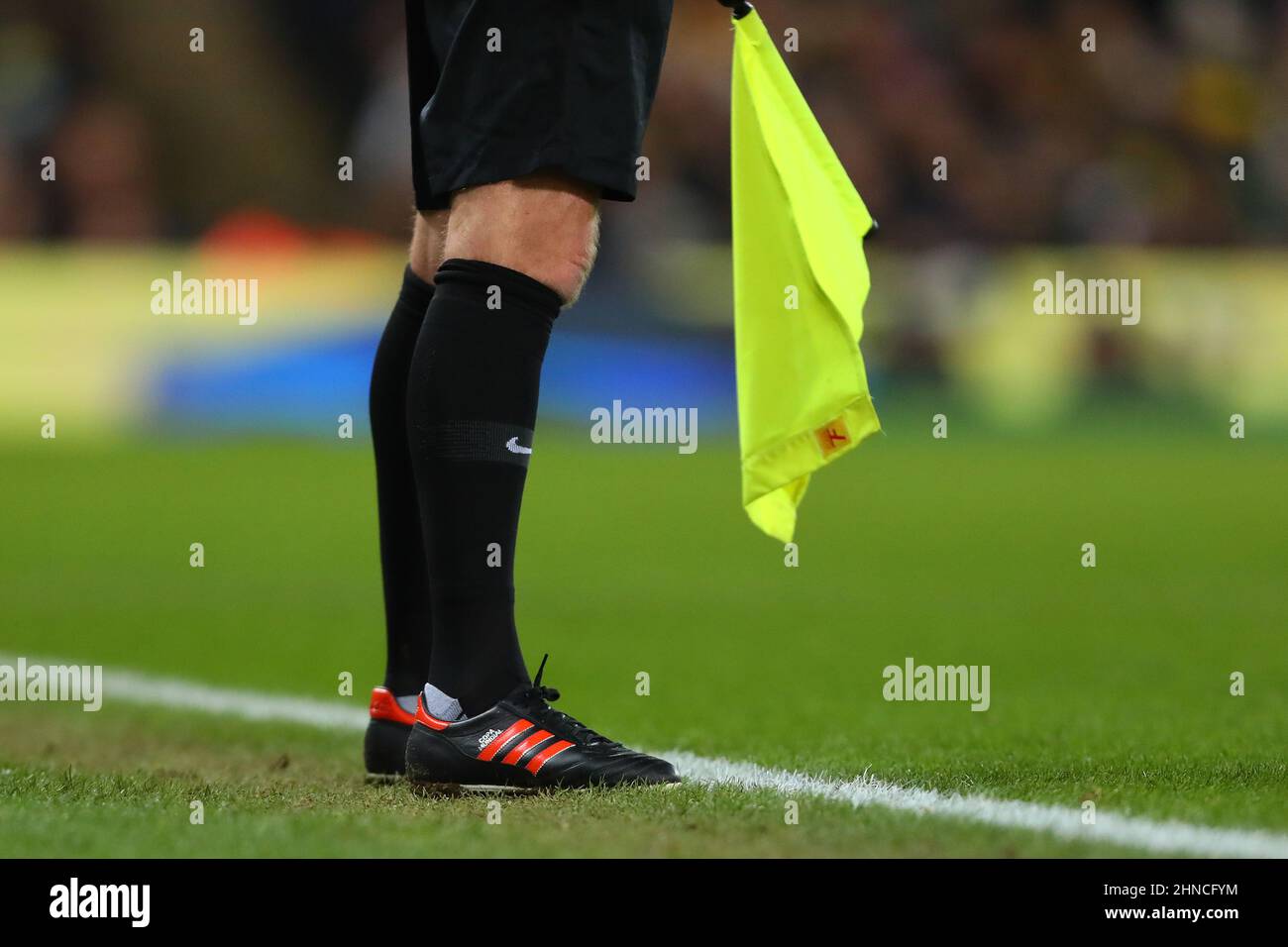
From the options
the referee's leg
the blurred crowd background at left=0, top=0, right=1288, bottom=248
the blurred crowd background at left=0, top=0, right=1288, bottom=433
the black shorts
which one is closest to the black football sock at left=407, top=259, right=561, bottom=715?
the referee's leg

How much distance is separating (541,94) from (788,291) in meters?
0.45

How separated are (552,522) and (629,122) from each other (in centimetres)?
540

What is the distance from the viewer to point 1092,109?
54.3 ft

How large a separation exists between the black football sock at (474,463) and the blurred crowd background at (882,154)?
32.9 feet

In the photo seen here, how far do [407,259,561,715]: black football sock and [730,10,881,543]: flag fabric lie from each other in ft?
1.05

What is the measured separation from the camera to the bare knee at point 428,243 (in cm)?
263

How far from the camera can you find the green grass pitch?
2074mm

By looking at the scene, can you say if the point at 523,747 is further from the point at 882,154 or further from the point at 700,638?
the point at 882,154

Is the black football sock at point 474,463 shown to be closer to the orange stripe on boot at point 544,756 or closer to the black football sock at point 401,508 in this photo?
the orange stripe on boot at point 544,756

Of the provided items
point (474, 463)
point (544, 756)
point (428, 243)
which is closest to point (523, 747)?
point (544, 756)

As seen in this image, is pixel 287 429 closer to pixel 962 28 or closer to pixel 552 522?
pixel 552 522

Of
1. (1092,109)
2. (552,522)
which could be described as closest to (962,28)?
(1092,109)

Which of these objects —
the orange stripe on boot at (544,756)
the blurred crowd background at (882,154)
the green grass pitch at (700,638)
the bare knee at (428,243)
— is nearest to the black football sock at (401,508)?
the bare knee at (428,243)
